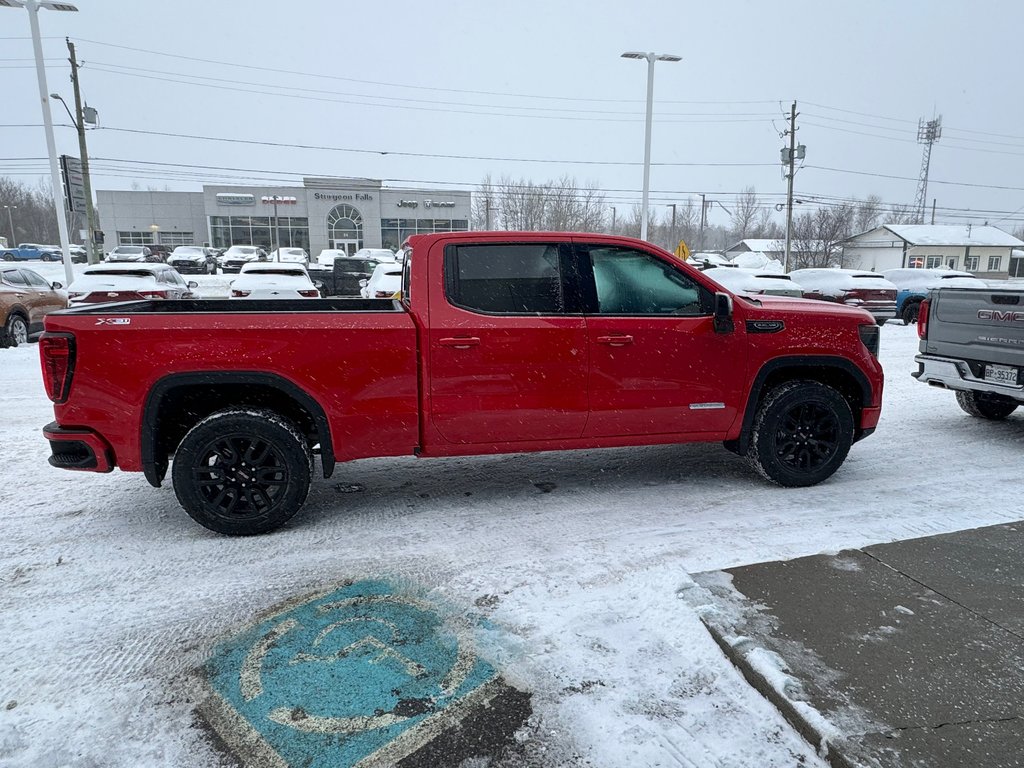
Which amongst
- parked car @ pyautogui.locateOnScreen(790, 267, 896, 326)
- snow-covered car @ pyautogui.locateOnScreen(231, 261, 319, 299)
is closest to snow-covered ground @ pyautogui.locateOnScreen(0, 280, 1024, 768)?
snow-covered car @ pyautogui.locateOnScreen(231, 261, 319, 299)

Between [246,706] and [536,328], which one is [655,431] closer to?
[536,328]

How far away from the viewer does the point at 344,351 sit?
403cm

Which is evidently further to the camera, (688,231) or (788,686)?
(688,231)

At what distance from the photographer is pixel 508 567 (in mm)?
3639

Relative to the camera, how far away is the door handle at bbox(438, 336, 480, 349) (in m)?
4.16

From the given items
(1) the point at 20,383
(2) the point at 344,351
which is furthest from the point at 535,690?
(1) the point at 20,383

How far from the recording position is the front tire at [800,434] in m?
4.83

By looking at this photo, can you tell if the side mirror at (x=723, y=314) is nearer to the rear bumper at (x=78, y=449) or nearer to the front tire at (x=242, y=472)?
the front tire at (x=242, y=472)

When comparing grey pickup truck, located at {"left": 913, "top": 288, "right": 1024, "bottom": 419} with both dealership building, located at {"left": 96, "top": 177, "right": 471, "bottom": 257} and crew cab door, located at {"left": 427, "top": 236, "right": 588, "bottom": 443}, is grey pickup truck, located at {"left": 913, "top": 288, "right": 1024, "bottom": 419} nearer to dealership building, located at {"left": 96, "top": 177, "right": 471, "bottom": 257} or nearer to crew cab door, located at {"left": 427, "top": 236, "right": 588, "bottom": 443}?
crew cab door, located at {"left": 427, "top": 236, "right": 588, "bottom": 443}

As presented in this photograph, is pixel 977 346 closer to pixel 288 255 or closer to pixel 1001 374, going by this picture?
pixel 1001 374

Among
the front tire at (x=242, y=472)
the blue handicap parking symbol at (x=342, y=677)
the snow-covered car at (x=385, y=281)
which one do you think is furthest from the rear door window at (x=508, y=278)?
the snow-covered car at (x=385, y=281)

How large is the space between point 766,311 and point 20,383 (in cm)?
939

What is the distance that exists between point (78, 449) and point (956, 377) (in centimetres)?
742

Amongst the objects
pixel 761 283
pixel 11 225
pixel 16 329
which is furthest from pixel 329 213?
pixel 16 329
